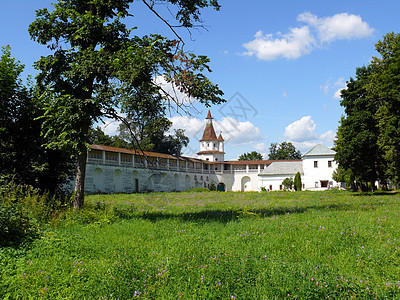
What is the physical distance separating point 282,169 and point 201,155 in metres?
24.9

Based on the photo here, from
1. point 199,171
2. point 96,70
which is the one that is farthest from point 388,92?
point 199,171

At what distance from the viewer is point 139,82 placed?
8742 mm

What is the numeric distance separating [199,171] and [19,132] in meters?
57.9

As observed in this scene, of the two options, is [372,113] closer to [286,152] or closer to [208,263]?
[208,263]

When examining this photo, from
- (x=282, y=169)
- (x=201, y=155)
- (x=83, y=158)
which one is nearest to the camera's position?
(x=83, y=158)

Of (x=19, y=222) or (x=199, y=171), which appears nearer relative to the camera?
(x=19, y=222)

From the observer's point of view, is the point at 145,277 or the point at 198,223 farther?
the point at 198,223

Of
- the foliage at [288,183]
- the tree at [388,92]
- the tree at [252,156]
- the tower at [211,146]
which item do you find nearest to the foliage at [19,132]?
the tree at [388,92]

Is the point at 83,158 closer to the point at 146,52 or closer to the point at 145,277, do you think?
the point at 146,52

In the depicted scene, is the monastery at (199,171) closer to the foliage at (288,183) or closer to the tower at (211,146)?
the tower at (211,146)

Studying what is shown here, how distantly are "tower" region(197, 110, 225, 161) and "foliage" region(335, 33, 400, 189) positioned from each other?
5149 cm

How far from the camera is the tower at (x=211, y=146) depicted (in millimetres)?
80688

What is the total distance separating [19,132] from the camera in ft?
34.1

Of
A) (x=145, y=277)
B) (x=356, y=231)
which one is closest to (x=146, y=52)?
(x=145, y=277)
